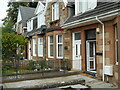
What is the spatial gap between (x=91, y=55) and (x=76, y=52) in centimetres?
142

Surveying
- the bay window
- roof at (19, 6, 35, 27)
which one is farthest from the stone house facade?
roof at (19, 6, 35, 27)

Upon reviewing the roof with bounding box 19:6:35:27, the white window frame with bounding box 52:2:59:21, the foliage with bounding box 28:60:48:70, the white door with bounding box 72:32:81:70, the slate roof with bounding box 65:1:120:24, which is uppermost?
the roof with bounding box 19:6:35:27

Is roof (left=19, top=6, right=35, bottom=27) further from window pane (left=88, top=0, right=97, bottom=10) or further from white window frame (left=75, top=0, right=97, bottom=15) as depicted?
window pane (left=88, top=0, right=97, bottom=10)

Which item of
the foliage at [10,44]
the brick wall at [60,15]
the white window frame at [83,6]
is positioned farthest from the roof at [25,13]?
the white window frame at [83,6]

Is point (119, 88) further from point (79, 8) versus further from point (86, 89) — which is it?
point (79, 8)

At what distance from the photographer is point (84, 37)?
10.8 metres

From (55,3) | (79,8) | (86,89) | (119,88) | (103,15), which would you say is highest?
(55,3)

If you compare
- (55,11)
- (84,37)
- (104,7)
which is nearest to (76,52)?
(84,37)

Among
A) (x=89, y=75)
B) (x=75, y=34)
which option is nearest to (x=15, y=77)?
(x=89, y=75)

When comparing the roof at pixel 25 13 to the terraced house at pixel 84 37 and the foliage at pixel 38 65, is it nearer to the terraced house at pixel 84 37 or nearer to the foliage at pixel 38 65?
the terraced house at pixel 84 37

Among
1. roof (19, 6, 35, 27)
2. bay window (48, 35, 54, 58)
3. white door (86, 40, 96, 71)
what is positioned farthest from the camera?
roof (19, 6, 35, 27)

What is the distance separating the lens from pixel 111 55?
838 cm

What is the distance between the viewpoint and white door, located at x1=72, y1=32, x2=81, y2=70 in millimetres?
11422

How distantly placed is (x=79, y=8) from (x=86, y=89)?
867 cm
